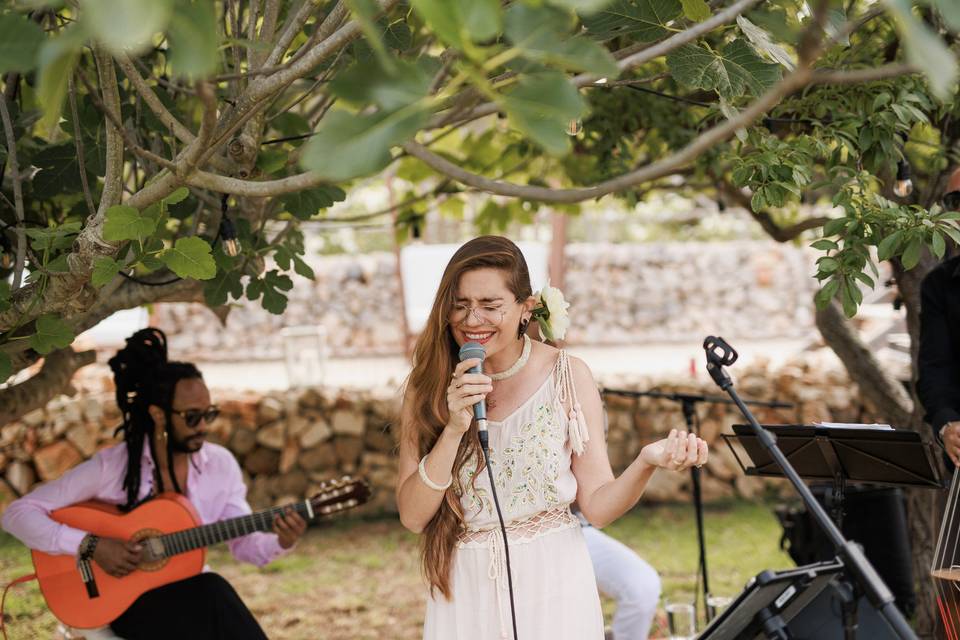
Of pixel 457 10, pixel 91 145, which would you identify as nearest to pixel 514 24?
pixel 457 10

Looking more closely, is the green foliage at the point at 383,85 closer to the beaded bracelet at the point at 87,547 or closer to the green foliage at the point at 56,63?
the green foliage at the point at 56,63

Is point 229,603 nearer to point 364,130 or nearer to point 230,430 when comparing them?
point 364,130

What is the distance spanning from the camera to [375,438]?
25.6 ft

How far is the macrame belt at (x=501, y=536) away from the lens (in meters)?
2.70

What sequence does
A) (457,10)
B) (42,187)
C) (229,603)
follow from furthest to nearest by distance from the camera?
(229,603)
(42,187)
(457,10)

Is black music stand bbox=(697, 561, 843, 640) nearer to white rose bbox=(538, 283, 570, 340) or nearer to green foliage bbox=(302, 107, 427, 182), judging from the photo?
white rose bbox=(538, 283, 570, 340)

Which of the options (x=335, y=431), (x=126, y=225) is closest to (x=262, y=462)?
(x=335, y=431)

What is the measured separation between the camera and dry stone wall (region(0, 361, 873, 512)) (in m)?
7.38

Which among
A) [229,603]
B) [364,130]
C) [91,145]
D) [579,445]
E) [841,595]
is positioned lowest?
[229,603]

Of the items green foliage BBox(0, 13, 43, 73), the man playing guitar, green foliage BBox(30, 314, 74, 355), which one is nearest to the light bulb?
green foliage BBox(30, 314, 74, 355)

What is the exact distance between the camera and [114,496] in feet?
13.0

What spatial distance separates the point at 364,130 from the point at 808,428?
238 centimetres

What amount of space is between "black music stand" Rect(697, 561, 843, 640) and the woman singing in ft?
1.73

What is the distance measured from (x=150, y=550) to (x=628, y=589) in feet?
6.43
